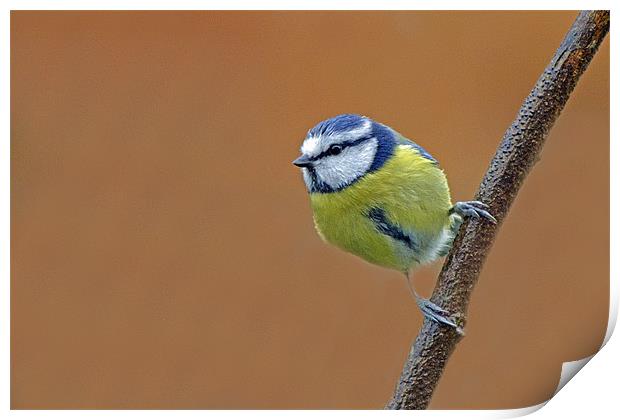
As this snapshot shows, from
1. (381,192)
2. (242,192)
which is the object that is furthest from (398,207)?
(242,192)

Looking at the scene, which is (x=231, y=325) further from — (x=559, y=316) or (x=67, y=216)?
(x=559, y=316)

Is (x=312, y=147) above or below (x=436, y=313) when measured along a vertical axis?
above

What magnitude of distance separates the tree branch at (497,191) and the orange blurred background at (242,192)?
0.10 ft

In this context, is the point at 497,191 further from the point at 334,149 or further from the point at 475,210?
the point at 334,149

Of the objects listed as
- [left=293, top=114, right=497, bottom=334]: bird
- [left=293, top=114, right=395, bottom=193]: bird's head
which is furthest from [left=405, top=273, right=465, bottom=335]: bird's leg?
[left=293, top=114, right=395, bottom=193]: bird's head

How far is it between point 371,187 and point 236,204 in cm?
15

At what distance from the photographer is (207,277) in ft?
3.00

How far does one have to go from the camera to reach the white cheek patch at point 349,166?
885 millimetres

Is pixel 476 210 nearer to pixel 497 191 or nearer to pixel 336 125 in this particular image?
pixel 497 191

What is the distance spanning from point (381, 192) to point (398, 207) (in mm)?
24

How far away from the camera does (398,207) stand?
878mm

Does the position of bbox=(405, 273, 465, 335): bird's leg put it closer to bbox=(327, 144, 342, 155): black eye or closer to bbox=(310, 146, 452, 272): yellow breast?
bbox=(310, 146, 452, 272): yellow breast

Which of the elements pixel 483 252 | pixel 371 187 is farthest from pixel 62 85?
pixel 483 252

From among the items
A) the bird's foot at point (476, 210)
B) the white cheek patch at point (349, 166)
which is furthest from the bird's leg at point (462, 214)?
the white cheek patch at point (349, 166)
